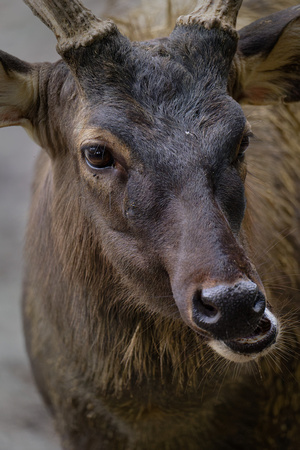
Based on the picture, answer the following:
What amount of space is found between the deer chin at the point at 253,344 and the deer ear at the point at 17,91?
2.05 meters

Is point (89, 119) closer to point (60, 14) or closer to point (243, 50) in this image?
point (60, 14)

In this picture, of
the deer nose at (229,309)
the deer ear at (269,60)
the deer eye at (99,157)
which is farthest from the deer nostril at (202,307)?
the deer ear at (269,60)

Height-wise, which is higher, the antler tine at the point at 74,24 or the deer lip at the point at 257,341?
the antler tine at the point at 74,24

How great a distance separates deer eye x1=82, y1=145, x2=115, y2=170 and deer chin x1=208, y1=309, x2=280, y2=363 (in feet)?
3.86

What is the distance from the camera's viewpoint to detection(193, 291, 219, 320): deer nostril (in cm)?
350

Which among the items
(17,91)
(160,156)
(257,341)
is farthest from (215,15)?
(257,341)

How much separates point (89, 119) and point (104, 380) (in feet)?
6.09

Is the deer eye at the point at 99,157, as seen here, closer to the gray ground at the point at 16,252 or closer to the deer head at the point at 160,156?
the deer head at the point at 160,156

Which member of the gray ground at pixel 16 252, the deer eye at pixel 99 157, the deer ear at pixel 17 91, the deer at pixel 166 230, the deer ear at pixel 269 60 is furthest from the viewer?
the gray ground at pixel 16 252

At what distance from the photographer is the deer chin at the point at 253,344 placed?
3615 millimetres

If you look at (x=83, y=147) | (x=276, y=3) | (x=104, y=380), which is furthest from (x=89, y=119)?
(x=276, y=3)

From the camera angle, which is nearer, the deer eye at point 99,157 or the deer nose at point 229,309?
the deer nose at point 229,309

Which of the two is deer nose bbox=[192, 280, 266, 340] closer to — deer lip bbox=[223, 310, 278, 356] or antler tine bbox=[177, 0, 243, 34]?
deer lip bbox=[223, 310, 278, 356]

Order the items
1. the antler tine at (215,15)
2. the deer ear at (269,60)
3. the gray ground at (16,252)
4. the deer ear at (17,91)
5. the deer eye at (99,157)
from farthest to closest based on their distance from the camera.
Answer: the gray ground at (16,252), the deer ear at (269,60), the deer ear at (17,91), the antler tine at (215,15), the deer eye at (99,157)
